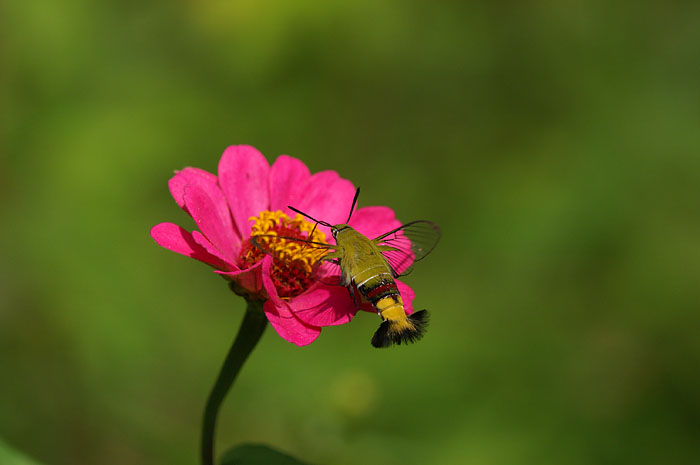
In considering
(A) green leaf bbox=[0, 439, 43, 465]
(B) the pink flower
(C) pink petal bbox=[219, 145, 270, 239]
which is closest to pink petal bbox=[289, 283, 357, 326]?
(B) the pink flower

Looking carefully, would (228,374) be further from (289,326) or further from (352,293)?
(352,293)

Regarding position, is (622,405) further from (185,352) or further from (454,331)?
(185,352)

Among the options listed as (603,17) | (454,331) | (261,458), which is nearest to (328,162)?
(454,331)

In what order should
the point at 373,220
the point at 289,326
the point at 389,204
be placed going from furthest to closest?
the point at 389,204, the point at 373,220, the point at 289,326

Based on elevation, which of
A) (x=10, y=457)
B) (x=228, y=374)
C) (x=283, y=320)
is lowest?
(x=10, y=457)

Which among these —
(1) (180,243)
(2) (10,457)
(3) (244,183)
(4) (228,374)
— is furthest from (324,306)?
(2) (10,457)

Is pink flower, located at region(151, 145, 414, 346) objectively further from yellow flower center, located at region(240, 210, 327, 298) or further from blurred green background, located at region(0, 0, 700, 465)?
blurred green background, located at region(0, 0, 700, 465)

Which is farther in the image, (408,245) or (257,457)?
(408,245)
